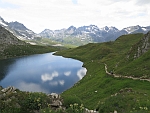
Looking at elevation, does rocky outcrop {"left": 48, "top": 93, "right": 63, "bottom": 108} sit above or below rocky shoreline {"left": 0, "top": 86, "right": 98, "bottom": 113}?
below

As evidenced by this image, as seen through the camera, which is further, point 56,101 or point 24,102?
point 56,101

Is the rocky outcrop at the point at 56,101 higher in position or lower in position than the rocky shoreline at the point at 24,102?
lower

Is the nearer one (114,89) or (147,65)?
(114,89)

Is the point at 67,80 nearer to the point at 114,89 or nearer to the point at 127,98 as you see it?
the point at 114,89

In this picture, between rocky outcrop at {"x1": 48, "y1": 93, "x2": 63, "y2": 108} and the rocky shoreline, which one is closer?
the rocky shoreline

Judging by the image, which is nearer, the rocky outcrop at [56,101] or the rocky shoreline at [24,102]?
the rocky shoreline at [24,102]

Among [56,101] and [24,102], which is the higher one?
[24,102]

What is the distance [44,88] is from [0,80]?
1392 inches

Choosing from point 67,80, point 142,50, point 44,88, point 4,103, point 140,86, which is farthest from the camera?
point 67,80

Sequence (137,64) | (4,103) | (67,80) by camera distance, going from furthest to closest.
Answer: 1. (67,80)
2. (137,64)
3. (4,103)

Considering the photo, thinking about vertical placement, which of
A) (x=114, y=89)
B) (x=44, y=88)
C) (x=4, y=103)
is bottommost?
(x=44, y=88)

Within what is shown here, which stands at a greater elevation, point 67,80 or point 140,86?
point 140,86

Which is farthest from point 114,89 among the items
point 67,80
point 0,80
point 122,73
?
point 0,80

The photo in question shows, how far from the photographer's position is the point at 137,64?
67688 mm
